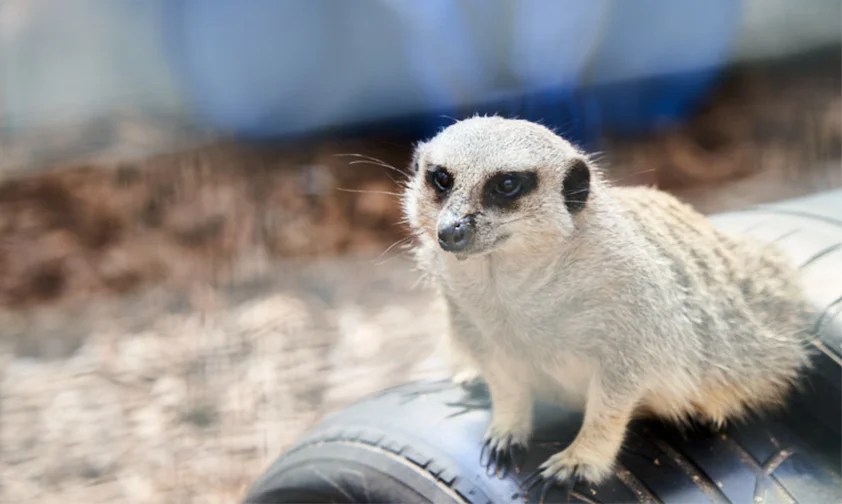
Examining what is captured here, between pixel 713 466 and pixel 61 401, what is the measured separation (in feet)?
5.82

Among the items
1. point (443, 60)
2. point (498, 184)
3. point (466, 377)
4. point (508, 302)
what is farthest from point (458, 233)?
point (466, 377)

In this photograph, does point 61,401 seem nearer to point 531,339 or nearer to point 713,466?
point 531,339

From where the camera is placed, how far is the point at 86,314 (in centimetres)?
260

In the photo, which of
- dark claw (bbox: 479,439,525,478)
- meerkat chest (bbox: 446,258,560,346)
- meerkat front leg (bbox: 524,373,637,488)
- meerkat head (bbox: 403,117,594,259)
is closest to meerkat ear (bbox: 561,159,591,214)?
meerkat head (bbox: 403,117,594,259)

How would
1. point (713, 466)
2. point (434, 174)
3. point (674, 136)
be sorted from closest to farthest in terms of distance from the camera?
point (434, 174) → point (713, 466) → point (674, 136)

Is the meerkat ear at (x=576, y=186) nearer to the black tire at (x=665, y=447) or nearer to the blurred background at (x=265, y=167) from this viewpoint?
the blurred background at (x=265, y=167)

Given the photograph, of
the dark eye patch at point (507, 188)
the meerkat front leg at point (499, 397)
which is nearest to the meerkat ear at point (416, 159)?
the dark eye patch at point (507, 188)

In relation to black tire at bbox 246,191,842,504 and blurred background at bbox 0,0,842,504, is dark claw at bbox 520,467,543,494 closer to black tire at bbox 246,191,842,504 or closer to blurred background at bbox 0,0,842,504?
black tire at bbox 246,191,842,504

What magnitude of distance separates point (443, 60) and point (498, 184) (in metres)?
0.29

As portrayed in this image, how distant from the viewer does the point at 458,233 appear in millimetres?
932

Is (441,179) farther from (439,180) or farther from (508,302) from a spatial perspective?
(508,302)

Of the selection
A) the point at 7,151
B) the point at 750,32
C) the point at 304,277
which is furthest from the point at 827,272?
the point at 7,151

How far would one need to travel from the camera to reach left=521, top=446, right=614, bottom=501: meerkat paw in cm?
109

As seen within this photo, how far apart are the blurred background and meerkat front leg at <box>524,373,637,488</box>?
0.29 metres
